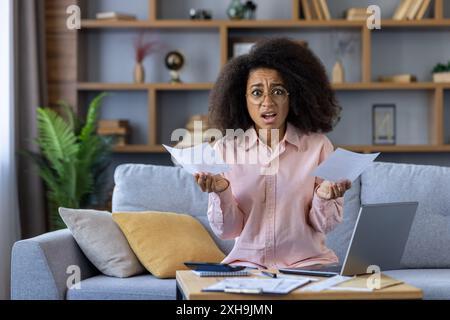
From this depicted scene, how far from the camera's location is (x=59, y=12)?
16.7 feet

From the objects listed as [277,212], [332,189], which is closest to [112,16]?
[277,212]

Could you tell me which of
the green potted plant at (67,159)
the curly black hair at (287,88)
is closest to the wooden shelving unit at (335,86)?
the green potted plant at (67,159)

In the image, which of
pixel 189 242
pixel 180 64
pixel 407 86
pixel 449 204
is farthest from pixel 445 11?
pixel 189 242

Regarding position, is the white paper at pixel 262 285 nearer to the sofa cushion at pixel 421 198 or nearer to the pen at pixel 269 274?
the pen at pixel 269 274

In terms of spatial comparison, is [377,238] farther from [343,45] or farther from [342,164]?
[343,45]

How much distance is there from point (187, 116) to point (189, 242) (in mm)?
2230

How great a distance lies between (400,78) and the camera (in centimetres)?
512

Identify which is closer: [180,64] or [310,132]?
[310,132]

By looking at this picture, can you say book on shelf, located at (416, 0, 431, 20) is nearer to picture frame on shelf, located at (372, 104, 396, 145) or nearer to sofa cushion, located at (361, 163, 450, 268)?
picture frame on shelf, located at (372, 104, 396, 145)

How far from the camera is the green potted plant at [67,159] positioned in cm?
461

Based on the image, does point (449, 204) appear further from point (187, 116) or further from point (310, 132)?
point (187, 116)

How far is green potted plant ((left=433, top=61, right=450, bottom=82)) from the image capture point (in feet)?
16.6

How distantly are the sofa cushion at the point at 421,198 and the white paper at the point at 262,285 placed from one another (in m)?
1.54
